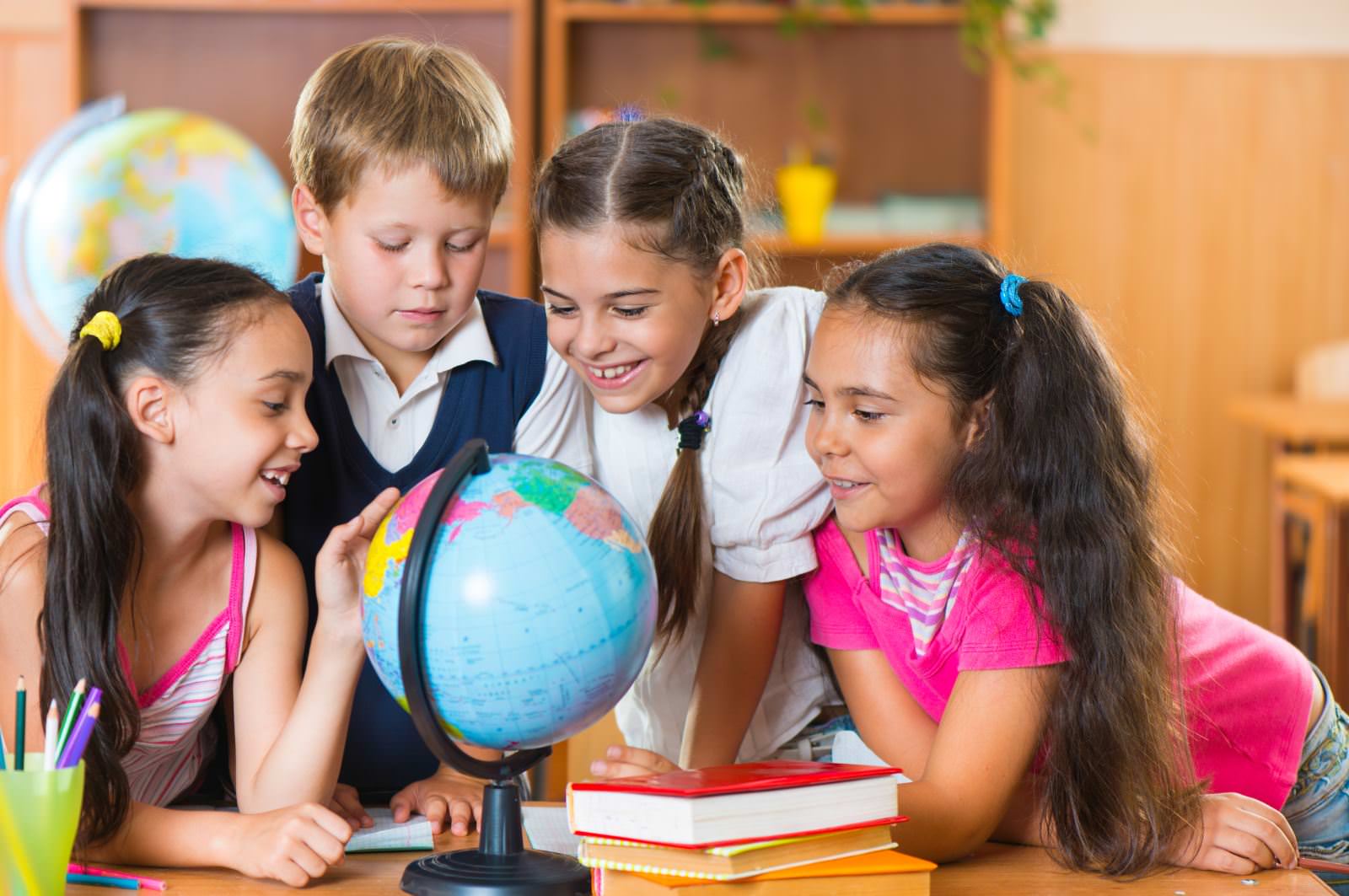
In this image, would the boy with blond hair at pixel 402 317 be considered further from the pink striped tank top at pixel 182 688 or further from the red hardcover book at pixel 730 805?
the red hardcover book at pixel 730 805

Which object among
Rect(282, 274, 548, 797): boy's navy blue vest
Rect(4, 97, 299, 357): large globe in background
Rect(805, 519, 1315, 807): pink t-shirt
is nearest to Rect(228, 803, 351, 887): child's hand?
Rect(282, 274, 548, 797): boy's navy blue vest

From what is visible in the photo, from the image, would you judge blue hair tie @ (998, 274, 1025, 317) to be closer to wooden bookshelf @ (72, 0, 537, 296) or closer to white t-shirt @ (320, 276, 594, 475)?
white t-shirt @ (320, 276, 594, 475)

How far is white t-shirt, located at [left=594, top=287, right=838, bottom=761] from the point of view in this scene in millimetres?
1858

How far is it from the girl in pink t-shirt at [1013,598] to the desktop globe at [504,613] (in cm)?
40

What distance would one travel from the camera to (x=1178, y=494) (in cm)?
562

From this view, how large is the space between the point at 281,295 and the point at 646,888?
2.69ft

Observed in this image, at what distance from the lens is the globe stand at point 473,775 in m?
1.25

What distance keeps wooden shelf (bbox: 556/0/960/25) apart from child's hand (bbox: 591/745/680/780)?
141 inches

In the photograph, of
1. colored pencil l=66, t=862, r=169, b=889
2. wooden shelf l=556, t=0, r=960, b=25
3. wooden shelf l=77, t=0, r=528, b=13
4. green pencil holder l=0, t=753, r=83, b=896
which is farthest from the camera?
wooden shelf l=556, t=0, r=960, b=25

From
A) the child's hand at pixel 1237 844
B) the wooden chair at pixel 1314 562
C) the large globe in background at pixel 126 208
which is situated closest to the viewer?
the child's hand at pixel 1237 844

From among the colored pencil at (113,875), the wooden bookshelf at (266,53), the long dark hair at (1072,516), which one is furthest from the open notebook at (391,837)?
the wooden bookshelf at (266,53)

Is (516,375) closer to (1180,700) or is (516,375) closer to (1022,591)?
(1022,591)

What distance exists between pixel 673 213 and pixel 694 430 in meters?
0.31

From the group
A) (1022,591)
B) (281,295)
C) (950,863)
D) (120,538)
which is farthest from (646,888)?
(281,295)
